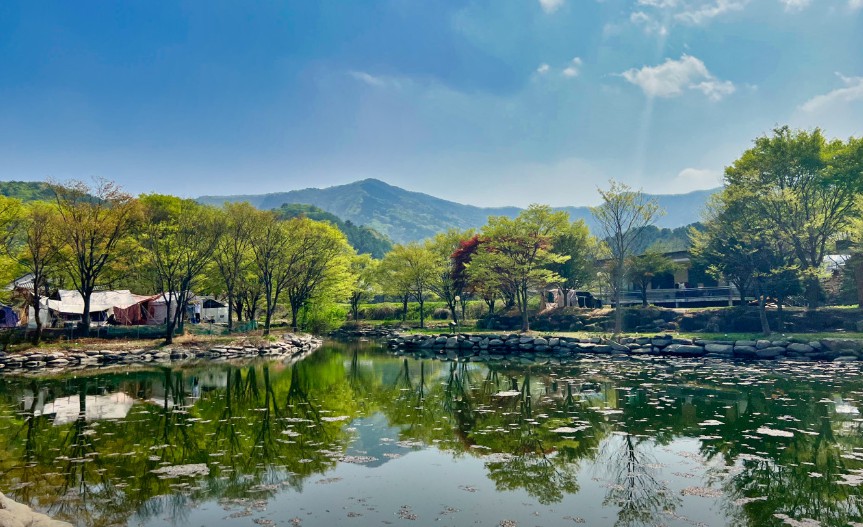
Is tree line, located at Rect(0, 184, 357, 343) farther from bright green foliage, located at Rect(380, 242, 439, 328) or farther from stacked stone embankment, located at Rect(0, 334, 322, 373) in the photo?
bright green foliage, located at Rect(380, 242, 439, 328)

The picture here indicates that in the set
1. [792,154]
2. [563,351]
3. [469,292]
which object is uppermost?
[792,154]

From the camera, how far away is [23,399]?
18016 millimetres

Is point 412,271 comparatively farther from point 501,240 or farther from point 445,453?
point 445,453

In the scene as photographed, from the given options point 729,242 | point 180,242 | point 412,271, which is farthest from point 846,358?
point 180,242

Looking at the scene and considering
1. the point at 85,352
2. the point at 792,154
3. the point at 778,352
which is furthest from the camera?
the point at 792,154

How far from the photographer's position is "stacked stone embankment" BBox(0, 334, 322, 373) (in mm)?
28047

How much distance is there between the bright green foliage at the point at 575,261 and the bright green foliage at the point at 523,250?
232 inches

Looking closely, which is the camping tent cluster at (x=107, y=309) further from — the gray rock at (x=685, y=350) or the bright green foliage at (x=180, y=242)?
the gray rock at (x=685, y=350)

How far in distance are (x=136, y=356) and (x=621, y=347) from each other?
30.7m

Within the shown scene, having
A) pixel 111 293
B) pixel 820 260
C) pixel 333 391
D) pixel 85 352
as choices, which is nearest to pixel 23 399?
pixel 333 391

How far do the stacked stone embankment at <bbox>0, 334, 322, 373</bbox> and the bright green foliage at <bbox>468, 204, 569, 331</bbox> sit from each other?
17077 millimetres

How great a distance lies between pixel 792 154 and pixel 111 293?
5479cm

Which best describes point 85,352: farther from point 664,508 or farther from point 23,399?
point 664,508

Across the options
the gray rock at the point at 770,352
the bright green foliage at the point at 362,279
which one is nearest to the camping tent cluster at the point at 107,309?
the bright green foliage at the point at 362,279
